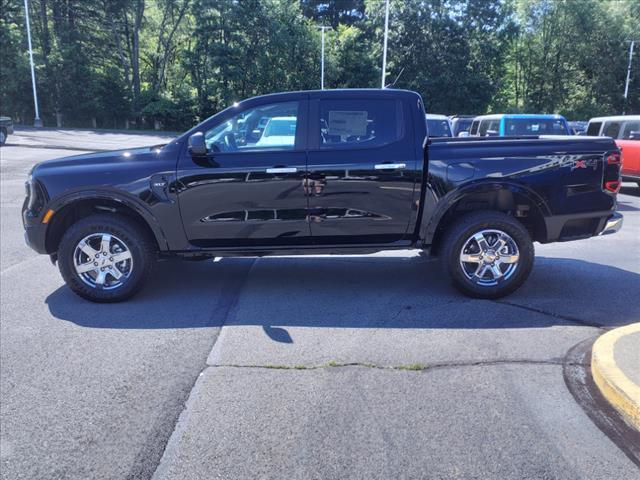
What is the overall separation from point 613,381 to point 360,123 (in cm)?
314

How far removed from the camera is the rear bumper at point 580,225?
543cm

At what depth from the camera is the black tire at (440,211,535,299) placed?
5.30 metres

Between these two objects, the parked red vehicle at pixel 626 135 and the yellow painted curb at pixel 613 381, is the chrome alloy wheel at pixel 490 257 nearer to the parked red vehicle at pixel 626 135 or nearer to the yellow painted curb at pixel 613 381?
the yellow painted curb at pixel 613 381

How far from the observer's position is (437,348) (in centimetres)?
429

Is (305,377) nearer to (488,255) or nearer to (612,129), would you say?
(488,255)

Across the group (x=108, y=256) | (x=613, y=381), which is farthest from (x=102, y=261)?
(x=613, y=381)

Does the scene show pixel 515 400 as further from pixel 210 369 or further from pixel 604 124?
pixel 604 124

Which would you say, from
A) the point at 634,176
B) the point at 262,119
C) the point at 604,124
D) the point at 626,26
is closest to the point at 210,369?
the point at 262,119

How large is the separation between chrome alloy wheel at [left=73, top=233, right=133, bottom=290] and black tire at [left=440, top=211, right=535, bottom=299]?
10.1ft

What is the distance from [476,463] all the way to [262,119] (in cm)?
372

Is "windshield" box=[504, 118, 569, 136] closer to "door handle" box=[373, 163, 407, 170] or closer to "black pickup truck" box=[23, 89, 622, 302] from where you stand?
"black pickup truck" box=[23, 89, 622, 302]

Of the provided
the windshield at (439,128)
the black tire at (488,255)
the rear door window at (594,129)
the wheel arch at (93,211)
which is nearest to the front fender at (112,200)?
the wheel arch at (93,211)

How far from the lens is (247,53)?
41031 mm

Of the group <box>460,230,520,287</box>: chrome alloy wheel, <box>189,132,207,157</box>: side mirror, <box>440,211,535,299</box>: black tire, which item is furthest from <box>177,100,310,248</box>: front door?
<box>460,230,520,287</box>: chrome alloy wheel
